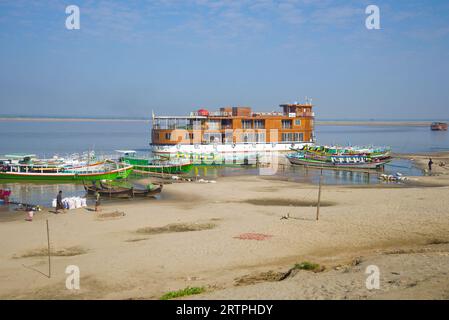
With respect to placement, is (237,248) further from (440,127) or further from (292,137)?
(440,127)

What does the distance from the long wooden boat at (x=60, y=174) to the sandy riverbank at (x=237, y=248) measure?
12.5 meters

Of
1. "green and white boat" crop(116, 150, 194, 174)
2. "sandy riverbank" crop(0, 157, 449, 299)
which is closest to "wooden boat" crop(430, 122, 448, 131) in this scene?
"green and white boat" crop(116, 150, 194, 174)

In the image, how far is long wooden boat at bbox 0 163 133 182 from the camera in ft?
133

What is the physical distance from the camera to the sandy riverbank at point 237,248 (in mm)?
12312

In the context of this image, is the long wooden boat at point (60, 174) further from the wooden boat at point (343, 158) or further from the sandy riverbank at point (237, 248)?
the wooden boat at point (343, 158)

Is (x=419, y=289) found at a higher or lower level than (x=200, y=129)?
lower

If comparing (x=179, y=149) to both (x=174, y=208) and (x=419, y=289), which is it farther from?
(x=419, y=289)

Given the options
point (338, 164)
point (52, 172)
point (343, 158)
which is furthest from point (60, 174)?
point (343, 158)

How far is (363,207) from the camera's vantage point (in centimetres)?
2561

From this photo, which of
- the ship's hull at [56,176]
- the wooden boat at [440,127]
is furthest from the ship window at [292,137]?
the wooden boat at [440,127]

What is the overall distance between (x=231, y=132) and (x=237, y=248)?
45.6 metres
